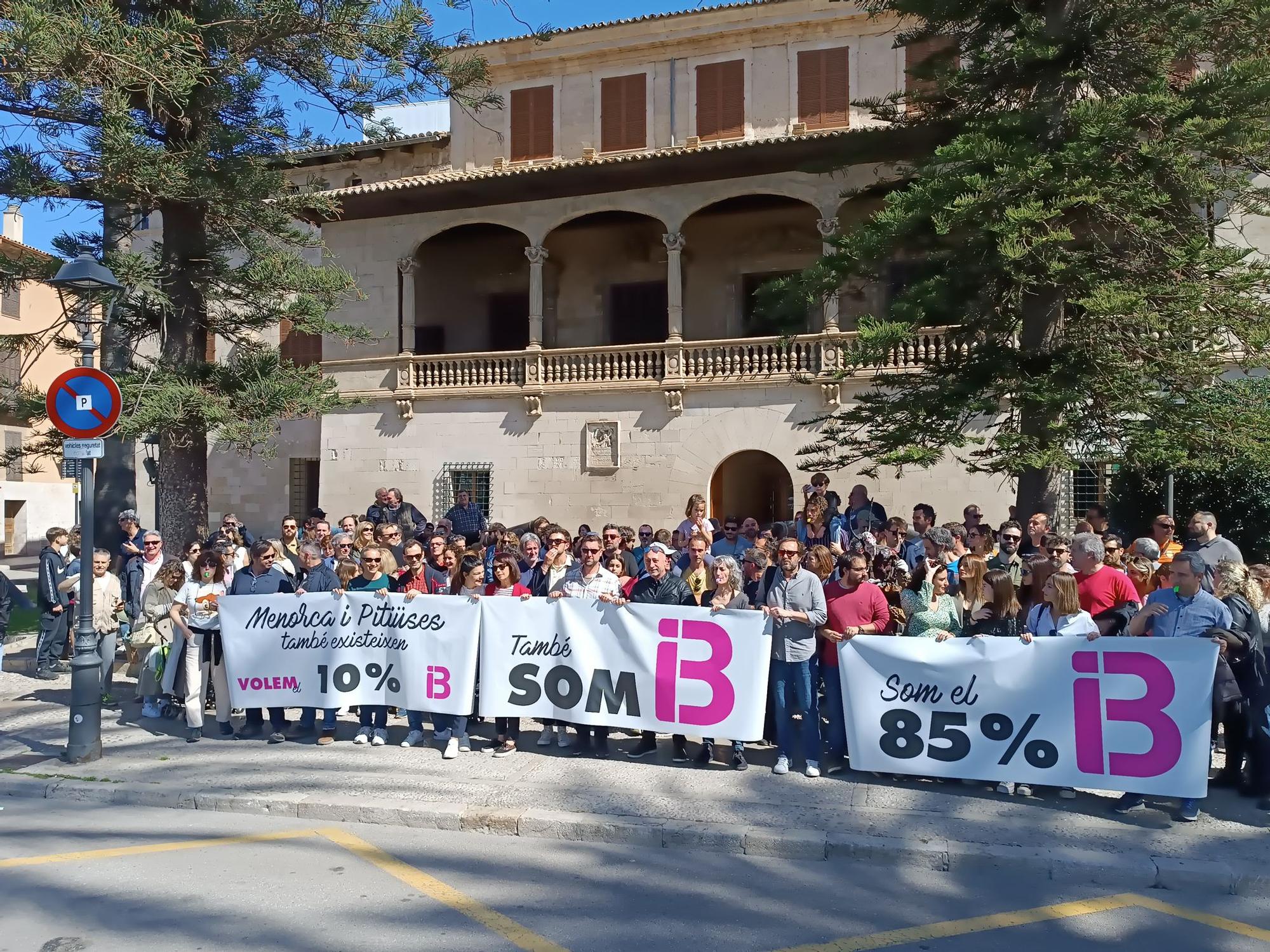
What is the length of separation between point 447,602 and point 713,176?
1453 centimetres

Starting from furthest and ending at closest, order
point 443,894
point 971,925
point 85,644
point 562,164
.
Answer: point 562,164
point 85,644
point 443,894
point 971,925

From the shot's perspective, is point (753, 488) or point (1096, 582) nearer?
point (1096, 582)

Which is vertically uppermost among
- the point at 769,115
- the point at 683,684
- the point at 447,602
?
the point at 769,115

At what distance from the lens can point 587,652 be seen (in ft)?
27.1

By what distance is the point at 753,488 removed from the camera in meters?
25.0

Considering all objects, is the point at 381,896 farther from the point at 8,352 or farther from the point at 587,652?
the point at 8,352

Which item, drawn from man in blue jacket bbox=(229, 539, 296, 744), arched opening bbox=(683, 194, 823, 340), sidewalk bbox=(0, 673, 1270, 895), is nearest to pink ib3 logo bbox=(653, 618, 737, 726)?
sidewalk bbox=(0, 673, 1270, 895)

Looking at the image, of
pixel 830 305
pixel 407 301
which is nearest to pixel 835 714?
pixel 830 305

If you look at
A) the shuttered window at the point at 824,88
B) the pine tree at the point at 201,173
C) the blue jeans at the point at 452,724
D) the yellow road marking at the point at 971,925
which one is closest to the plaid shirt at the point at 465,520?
the pine tree at the point at 201,173

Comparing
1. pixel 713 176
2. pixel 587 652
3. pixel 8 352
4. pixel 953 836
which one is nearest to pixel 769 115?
pixel 713 176

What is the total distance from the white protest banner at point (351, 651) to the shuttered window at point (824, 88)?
16838mm

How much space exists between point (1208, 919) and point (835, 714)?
2945 mm

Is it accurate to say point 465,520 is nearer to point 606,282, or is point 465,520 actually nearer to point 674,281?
point 674,281

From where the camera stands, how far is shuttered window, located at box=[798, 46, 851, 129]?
71.4 feet
